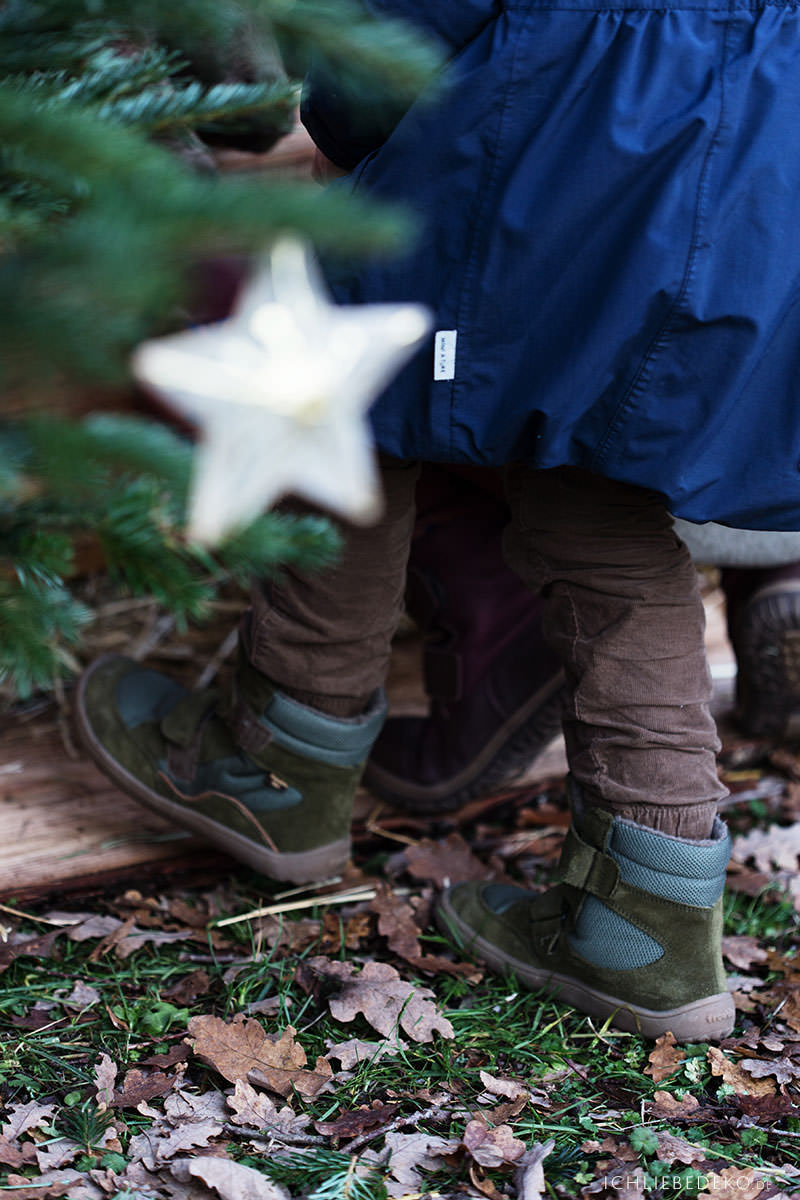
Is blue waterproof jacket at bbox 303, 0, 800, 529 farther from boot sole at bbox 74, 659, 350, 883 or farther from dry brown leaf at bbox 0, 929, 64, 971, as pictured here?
dry brown leaf at bbox 0, 929, 64, 971

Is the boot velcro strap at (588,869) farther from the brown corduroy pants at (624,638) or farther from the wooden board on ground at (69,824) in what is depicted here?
the wooden board on ground at (69,824)

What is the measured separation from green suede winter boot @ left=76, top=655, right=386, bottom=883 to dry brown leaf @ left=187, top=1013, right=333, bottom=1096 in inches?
13.6

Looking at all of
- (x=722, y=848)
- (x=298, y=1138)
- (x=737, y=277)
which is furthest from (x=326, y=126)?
(x=298, y=1138)

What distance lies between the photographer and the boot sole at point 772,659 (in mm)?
1860

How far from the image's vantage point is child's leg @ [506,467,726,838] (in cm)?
123

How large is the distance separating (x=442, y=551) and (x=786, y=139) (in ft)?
3.32

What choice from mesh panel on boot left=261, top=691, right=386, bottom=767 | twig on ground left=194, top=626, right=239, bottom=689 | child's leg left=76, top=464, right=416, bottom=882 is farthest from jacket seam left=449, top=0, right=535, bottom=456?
twig on ground left=194, top=626, right=239, bottom=689

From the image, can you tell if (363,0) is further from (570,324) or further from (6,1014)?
(6,1014)

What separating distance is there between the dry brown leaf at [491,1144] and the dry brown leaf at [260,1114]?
0.18 m

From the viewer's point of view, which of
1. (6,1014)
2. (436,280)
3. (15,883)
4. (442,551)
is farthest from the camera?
(442,551)

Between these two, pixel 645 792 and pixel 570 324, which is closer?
pixel 570 324

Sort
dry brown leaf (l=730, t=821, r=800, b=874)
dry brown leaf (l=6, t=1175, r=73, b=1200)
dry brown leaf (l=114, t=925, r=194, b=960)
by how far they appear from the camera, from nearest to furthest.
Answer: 1. dry brown leaf (l=6, t=1175, r=73, b=1200)
2. dry brown leaf (l=114, t=925, r=194, b=960)
3. dry brown leaf (l=730, t=821, r=800, b=874)

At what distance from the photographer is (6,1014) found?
121cm

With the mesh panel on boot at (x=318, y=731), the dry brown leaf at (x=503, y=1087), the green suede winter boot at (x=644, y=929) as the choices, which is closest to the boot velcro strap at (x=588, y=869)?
the green suede winter boot at (x=644, y=929)
